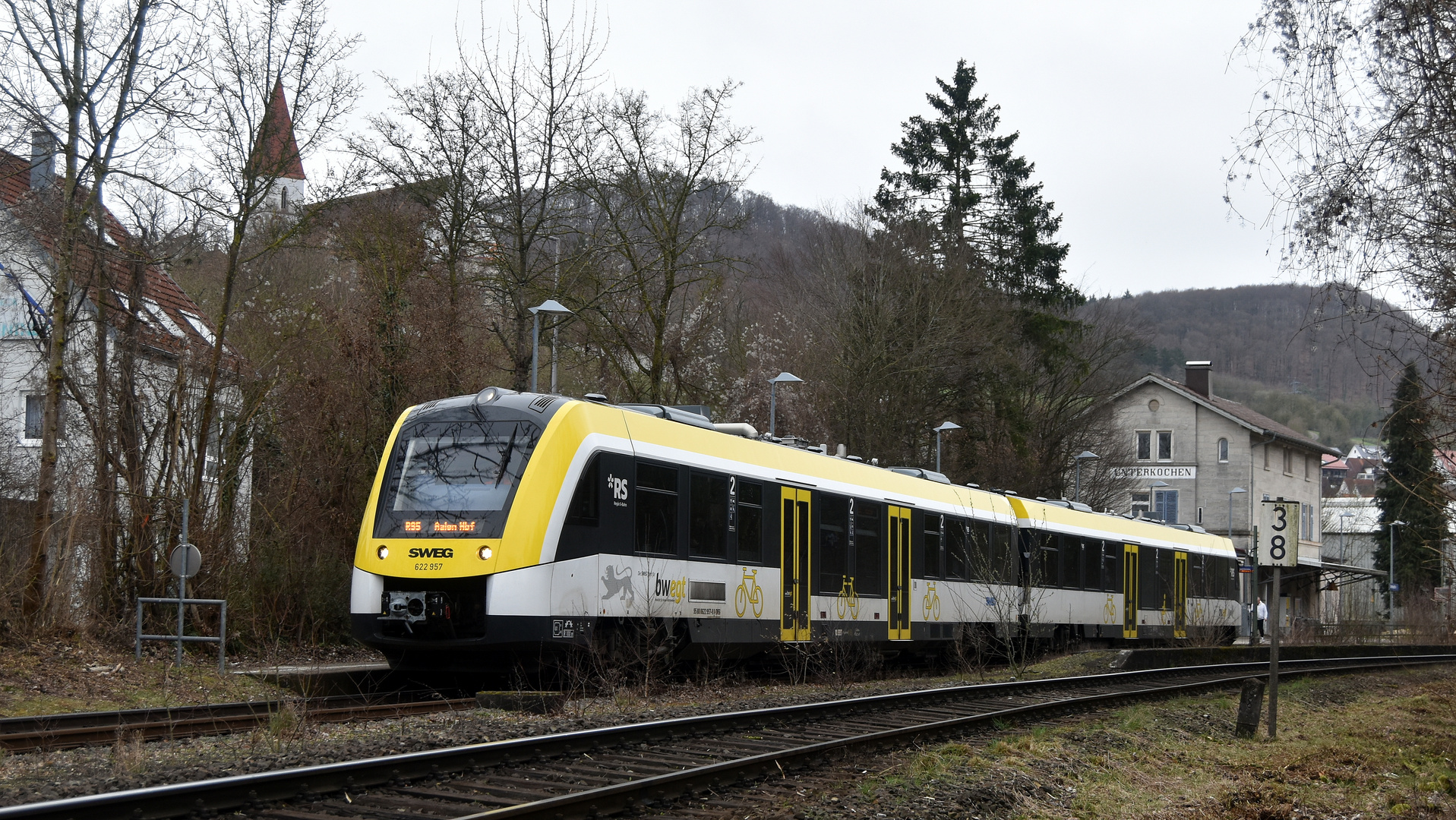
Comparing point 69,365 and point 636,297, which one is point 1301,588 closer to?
point 636,297

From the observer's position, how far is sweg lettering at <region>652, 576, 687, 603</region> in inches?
580

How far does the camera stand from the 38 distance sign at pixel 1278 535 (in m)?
14.4

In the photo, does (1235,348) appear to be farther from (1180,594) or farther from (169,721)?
(169,721)

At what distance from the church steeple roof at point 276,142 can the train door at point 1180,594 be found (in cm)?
2116

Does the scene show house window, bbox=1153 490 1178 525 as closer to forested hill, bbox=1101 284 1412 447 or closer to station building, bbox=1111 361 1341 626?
station building, bbox=1111 361 1341 626

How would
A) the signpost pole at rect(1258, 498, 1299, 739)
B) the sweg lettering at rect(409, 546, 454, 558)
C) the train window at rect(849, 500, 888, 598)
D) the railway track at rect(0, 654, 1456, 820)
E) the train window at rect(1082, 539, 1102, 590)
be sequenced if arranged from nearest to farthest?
the railway track at rect(0, 654, 1456, 820) < the sweg lettering at rect(409, 546, 454, 558) < the signpost pole at rect(1258, 498, 1299, 739) < the train window at rect(849, 500, 888, 598) < the train window at rect(1082, 539, 1102, 590)

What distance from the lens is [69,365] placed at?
19.1 meters

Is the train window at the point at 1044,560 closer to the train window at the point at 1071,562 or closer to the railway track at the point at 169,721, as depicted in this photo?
the train window at the point at 1071,562

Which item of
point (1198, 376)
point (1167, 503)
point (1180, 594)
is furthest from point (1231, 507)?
point (1180, 594)

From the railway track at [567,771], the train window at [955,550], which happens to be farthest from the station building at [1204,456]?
the railway track at [567,771]

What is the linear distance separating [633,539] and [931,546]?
793cm

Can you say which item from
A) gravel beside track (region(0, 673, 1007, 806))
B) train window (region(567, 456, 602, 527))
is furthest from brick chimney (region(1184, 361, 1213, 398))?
train window (region(567, 456, 602, 527))

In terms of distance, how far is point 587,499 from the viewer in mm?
13797

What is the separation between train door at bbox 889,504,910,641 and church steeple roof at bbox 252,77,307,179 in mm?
10106
